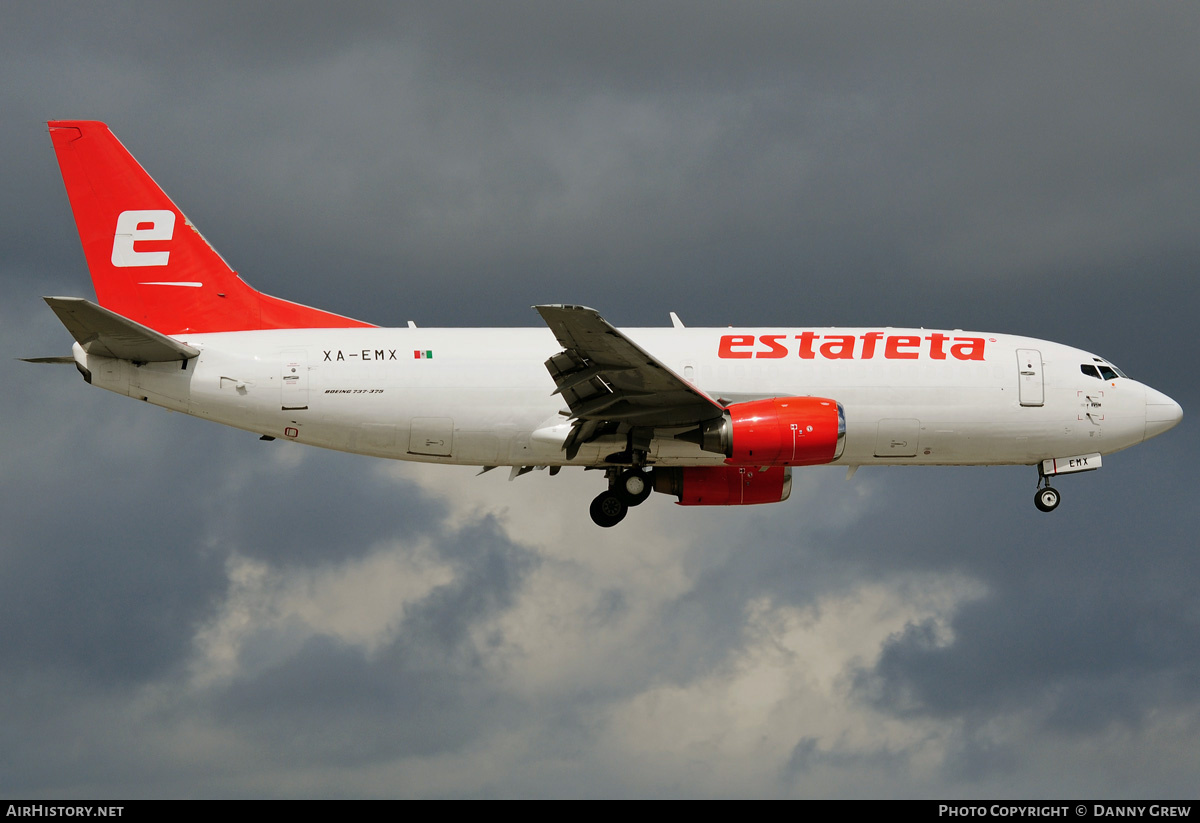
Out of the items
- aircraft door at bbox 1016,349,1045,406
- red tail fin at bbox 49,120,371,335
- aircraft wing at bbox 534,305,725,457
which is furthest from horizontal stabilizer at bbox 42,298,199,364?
aircraft door at bbox 1016,349,1045,406

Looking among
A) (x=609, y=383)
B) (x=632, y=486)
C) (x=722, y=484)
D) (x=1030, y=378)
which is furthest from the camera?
(x=722, y=484)

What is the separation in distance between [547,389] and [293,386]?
7.80m

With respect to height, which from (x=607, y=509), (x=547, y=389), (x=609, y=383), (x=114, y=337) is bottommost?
(x=607, y=509)

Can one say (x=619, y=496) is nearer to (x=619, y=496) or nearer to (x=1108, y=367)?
(x=619, y=496)

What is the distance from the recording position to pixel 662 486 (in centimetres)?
4469

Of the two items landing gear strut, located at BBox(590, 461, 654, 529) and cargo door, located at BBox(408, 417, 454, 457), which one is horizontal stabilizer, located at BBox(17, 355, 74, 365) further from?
landing gear strut, located at BBox(590, 461, 654, 529)

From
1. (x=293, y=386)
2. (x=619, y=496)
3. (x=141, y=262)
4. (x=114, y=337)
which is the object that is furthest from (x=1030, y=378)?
(x=141, y=262)

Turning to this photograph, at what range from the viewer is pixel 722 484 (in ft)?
147

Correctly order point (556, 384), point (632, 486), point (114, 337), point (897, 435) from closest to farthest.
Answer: point (114, 337)
point (556, 384)
point (897, 435)
point (632, 486)

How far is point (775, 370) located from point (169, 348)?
61.0ft

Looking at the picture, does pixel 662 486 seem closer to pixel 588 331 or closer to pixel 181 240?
pixel 588 331

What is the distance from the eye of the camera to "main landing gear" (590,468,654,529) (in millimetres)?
43625

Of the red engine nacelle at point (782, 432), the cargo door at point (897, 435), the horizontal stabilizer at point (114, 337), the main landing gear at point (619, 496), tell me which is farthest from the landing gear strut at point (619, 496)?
the horizontal stabilizer at point (114, 337)
